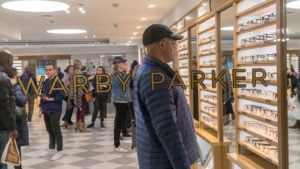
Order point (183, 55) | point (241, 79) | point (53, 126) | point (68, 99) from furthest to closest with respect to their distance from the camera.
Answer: point (68, 99), point (183, 55), point (53, 126), point (241, 79)

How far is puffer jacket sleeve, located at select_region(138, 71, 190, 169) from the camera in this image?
1.94 metres

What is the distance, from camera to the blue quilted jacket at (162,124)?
195 cm

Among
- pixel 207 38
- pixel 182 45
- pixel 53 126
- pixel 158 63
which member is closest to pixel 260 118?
pixel 158 63

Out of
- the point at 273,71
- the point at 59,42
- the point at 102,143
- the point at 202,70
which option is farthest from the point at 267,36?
the point at 59,42

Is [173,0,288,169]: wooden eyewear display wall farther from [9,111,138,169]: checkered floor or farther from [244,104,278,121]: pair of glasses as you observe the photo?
[9,111,138,169]: checkered floor

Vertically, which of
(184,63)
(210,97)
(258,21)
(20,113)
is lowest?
(20,113)

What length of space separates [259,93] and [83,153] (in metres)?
3.71

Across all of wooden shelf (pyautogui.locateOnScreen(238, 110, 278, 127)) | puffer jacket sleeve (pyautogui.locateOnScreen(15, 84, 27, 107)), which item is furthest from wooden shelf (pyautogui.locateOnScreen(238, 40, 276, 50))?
puffer jacket sleeve (pyautogui.locateOnScreen(15, 84, 27, 107))

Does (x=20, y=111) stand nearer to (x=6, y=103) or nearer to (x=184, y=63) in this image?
(x=6, y=103)

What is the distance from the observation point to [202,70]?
460 centimetres

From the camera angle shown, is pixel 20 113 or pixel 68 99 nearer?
pixel 20 113

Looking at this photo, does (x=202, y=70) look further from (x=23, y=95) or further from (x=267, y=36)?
(x=23, y=95)

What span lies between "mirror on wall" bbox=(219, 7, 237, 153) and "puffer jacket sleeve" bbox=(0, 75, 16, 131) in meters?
2.11

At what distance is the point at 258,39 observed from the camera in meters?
2.93
